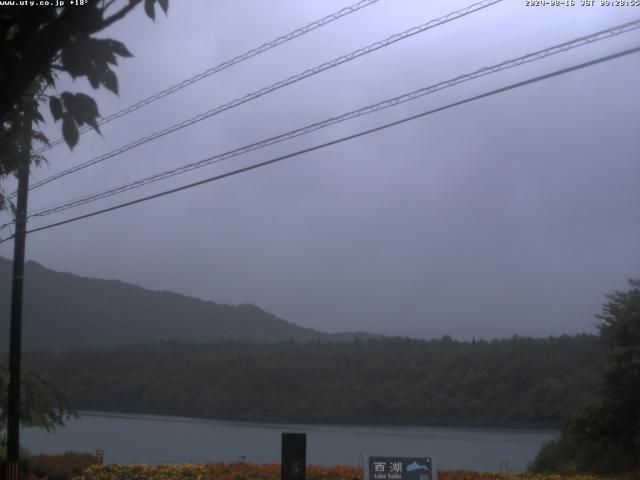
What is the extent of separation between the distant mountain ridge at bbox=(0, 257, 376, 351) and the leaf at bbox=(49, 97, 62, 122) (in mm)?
30295

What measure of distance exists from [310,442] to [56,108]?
52.7 ft

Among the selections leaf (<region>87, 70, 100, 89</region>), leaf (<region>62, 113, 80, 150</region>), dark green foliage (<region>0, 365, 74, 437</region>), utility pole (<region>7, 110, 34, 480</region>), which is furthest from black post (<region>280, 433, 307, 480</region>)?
dark green foliage (<region>0, 365, 74, 437</region>)

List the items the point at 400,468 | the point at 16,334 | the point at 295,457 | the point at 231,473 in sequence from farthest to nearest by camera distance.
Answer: the point at 16,334, the point at 231,473, the point at 400,468, the point at 295,457

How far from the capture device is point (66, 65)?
4371mm

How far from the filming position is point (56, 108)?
445 centimetres

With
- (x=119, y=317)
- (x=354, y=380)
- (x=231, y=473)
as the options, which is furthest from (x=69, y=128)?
(x=119, y=317)

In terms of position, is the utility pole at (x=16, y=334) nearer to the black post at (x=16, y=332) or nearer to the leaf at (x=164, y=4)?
the black post at (x=16, y=332)

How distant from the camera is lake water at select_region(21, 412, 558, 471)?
1791 cm

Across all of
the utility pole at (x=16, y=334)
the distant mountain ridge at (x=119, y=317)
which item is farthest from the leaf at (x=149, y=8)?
the distant mountain ridge at (x=119, y=317)

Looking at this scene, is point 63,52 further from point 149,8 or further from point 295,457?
point 295,457

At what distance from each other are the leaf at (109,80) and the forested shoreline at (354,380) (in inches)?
653

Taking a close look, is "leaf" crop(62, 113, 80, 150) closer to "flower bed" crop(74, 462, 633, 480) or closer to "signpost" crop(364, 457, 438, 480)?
"signpost" crop(364, 457, 438, 480)

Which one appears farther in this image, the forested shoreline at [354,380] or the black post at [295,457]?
the forested shoreline at [354,380]

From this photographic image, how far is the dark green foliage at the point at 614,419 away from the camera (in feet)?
56.1
